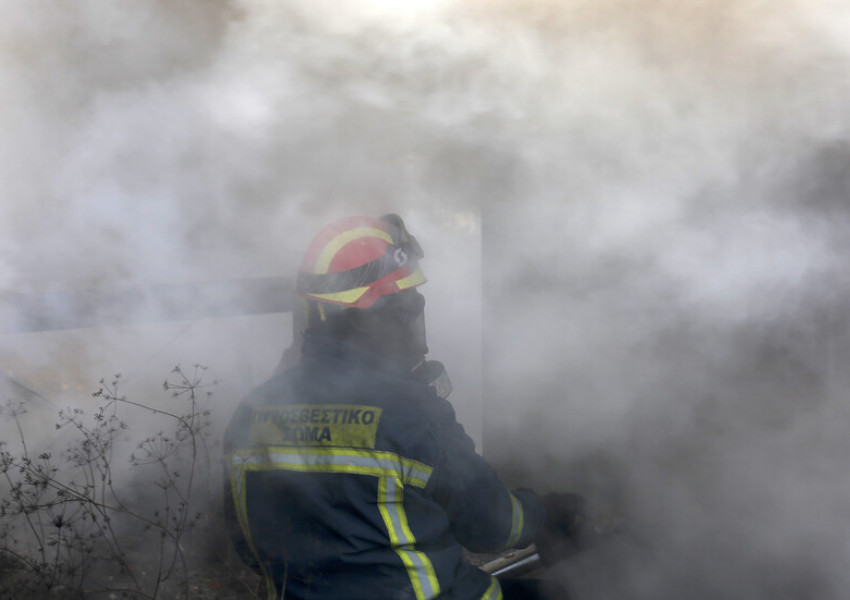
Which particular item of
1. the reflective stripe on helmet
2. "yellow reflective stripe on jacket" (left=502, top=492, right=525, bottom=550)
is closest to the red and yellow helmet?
the reflective stripe on helmet

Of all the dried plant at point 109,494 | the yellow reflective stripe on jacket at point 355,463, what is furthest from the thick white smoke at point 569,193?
the yellow reflective stripe on jacket at point 355,463

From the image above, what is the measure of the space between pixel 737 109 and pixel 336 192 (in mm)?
1343

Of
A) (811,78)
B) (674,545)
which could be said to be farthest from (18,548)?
(811,78)

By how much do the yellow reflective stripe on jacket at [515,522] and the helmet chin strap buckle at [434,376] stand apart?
43cm

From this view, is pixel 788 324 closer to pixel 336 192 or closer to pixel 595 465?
pixel 595 465

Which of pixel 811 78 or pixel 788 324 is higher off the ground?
pixel 811 78

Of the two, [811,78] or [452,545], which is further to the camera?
[811,78]

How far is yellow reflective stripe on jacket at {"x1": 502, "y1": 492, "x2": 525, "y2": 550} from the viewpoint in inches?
70.0

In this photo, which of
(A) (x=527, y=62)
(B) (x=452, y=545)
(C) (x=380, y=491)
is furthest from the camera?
(A) (x=527, y=62)

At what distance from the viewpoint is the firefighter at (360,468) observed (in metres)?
1.63

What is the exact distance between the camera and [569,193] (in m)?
2.55

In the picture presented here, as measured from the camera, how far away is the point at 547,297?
278 cm

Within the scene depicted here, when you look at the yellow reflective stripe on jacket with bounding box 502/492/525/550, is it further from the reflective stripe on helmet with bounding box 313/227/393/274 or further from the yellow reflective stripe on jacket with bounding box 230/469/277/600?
the reflective stripe on helmet with bounding box 313/227/393/274

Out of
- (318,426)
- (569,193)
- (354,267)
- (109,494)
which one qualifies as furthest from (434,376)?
(109,494)
